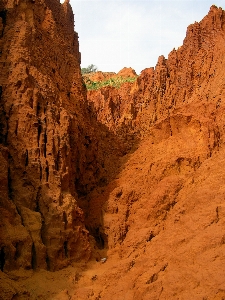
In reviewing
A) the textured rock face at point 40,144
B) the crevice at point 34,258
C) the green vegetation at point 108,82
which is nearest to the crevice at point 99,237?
the textured rock face at point 40,144

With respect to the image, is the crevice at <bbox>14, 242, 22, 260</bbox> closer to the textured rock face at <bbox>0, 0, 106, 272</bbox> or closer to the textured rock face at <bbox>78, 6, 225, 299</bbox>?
the textured rock face at <bbox>0, 0, 106, 272</bbox>

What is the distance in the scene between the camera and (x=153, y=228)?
9.99 m

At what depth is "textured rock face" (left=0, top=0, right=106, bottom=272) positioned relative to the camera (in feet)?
29.8

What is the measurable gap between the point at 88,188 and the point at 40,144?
2.74 m

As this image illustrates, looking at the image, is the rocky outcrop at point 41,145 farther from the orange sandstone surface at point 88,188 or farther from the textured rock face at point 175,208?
the textured rock face at point 175,208

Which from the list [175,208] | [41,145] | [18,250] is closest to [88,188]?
[41,145]

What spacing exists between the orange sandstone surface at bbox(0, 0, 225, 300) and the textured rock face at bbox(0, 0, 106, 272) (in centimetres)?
3

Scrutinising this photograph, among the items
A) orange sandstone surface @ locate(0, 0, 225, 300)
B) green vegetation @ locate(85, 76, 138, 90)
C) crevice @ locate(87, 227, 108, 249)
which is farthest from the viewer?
green vegetation @ locate(85, 76, 138, 90)

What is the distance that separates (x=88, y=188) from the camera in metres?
12.4

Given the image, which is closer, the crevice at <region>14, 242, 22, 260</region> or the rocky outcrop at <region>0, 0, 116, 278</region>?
the crevice at <region>14, 242, 22, 260</region>

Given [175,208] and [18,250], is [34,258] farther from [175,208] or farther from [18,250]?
[175,208]

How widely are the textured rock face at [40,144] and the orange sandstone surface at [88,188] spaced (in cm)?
3

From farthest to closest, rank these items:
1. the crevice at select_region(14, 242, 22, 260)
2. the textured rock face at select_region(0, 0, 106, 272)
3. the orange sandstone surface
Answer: the textured rock face at select_region(0, 0, 106, 272) < the crevice at select_region(14, 242, 22, 260) < the orange sandstone surface

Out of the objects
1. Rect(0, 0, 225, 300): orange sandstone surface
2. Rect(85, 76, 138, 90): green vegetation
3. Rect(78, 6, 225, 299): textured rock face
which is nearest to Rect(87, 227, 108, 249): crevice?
Rect(0, 0, 225, 300): orange sandstone surface
